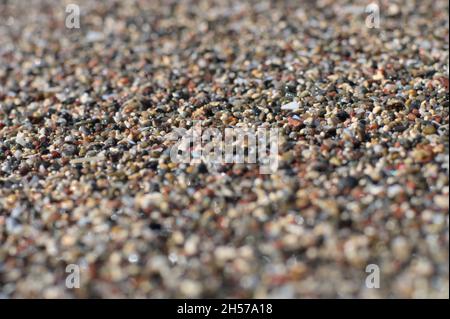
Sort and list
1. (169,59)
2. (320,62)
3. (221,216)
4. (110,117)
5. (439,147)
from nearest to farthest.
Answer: (221,216) → (439,147) → (110,117) → (320,62) → (169,59)

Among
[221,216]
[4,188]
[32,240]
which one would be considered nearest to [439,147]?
[221,216]

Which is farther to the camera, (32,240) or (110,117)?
(110,117)

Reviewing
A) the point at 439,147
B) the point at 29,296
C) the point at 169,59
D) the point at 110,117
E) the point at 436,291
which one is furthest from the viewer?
the point at 169,59

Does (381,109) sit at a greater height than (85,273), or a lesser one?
greater
